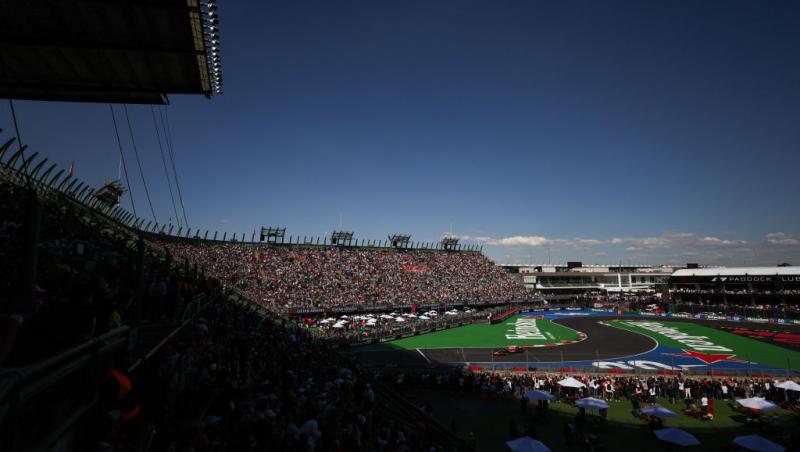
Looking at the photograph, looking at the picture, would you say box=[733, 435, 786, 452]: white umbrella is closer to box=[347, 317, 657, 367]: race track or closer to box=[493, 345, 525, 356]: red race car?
box=[347, 317, 657, 367]: race track

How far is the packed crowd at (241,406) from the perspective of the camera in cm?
462

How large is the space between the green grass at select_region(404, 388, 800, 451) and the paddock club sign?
55.8 metres

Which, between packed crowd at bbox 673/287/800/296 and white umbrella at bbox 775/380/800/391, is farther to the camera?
packed crowd at bbox 673/287/800/296

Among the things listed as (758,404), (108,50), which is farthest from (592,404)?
(108,50)

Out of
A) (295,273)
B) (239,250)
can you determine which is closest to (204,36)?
(295,273)

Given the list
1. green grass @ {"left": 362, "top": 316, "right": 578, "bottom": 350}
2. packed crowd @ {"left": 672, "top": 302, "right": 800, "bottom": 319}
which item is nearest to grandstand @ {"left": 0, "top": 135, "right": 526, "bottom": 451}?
green grass @ {"left": 362, "top": 316, "right": 578, "bottom": 350}

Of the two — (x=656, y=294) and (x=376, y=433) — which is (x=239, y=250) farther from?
(x=656, y=294)

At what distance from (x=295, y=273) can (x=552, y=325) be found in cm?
3565

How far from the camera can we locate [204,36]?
38.9ft

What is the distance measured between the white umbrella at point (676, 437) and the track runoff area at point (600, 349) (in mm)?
12333

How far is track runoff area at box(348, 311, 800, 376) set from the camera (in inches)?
1149

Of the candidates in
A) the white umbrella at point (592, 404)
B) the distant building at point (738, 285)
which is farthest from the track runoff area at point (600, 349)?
the distant building at point (738, 285)

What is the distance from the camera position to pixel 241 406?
699cm

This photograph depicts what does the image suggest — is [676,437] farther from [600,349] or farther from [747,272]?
[747,272]
